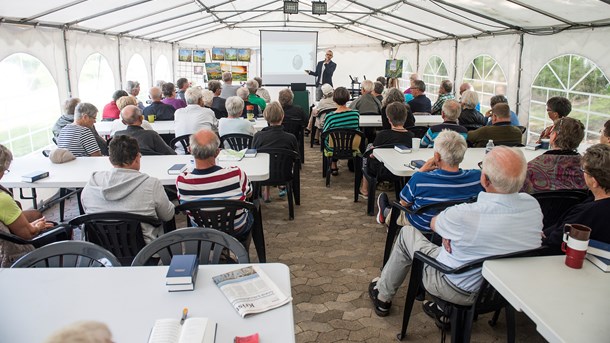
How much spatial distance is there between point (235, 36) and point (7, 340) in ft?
46.1

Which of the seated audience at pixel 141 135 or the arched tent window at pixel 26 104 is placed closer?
the seated audience at pixel 141 135

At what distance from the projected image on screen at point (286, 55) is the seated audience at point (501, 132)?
878 cm

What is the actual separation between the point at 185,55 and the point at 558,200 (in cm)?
1292

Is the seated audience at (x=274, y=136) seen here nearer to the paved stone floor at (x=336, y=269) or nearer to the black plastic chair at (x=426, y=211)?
the paved stone floor at (x=336, y=269)

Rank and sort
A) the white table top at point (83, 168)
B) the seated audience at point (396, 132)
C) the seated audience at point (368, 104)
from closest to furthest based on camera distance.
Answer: the white table top at point (83, 168) → the seated audience at point (396, 132) → the seated audience at point (368, 104)

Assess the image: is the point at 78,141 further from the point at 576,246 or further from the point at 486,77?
the point at 486,77

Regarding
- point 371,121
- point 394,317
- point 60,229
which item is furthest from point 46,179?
point 371,121

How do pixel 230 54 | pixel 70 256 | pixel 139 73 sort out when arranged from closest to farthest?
pixel 70 256 < pixel 139 73 < pixel 230 54

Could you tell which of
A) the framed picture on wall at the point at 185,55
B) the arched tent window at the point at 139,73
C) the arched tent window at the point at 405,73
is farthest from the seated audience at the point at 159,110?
the arched tent window at the point at 405,73

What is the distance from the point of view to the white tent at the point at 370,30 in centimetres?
552

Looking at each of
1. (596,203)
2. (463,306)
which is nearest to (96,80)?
(463,306)

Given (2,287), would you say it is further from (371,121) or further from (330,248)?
(371,121)

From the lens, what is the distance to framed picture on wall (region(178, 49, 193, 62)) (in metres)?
14.0

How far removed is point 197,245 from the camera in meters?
Result: 2.18
